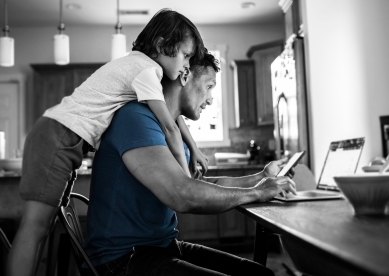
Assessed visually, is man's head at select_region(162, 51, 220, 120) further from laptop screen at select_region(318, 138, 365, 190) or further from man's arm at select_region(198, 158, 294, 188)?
laptop screen at select_region(318, 138, 365, 190)

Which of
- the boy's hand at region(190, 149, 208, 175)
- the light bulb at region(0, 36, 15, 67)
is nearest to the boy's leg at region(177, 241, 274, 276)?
the boy's hand at region(190, 149, 208, 175)

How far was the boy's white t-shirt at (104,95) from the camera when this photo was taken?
1410 mm

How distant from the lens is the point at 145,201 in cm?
122

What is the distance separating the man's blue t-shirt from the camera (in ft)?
3.84

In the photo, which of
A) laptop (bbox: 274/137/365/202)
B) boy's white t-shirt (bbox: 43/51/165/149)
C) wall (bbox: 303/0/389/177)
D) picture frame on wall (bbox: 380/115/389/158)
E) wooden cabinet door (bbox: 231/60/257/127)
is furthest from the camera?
wooden cabinet door (bbox: 231/60/257/127)

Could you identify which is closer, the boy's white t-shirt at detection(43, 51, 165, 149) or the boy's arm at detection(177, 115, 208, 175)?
the boy's white t-shirt at detection(43, 51, 165, 149)

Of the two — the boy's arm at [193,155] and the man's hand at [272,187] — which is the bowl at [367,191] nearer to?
the man's hand at [272,187]

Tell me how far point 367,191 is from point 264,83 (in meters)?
4.76

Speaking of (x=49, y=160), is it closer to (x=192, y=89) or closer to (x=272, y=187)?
(x=192, y=89)

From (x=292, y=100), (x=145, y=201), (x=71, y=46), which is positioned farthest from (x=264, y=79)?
(x=145, y=201)

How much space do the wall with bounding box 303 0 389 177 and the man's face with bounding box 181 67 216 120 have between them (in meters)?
2.20

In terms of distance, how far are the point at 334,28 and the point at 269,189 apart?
2751 millimetres

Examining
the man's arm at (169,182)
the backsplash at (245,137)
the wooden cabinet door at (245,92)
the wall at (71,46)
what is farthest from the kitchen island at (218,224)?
the man's arm at (169,182)

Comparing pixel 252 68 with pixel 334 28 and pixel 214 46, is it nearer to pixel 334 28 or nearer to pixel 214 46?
pixel 214 46
